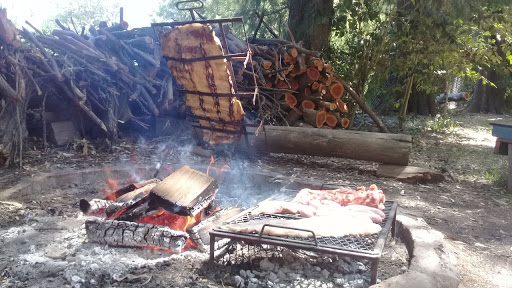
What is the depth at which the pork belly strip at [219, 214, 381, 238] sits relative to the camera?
8.71 feet

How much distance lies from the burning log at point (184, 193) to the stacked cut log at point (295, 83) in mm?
3812

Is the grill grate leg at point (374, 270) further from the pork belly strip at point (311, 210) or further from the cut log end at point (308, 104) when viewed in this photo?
the cut log end at point (308, 104)

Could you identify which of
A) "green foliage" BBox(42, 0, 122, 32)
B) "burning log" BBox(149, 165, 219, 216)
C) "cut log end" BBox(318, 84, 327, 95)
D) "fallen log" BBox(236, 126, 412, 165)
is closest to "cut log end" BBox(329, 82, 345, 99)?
"cut log end" BBox(318, 84, 327, 95)

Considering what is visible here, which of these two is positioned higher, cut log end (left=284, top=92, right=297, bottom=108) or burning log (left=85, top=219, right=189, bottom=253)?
cut log end (left=284, top=92, right=297, bottom=108)

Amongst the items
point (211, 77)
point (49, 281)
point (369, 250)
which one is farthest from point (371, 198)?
point (49, 281)

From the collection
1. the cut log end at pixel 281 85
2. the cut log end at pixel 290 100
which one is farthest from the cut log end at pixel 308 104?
the cut log end at pixel 281 85

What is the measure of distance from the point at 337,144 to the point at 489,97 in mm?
14742

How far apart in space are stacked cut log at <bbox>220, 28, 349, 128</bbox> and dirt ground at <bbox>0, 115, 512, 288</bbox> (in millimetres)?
1106

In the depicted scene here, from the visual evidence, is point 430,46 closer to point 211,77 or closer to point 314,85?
point 314,85

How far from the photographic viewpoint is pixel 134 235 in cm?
298

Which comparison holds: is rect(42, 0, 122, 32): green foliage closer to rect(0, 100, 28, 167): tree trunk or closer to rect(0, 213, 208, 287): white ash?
rect(0, 100, 28, 167): tree trunk

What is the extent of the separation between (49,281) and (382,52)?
7.07 meters

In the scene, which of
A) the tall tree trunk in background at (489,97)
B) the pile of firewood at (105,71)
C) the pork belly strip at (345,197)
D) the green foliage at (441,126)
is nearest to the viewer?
the pork belly strip at (345,197)

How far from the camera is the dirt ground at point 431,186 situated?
3505mm
